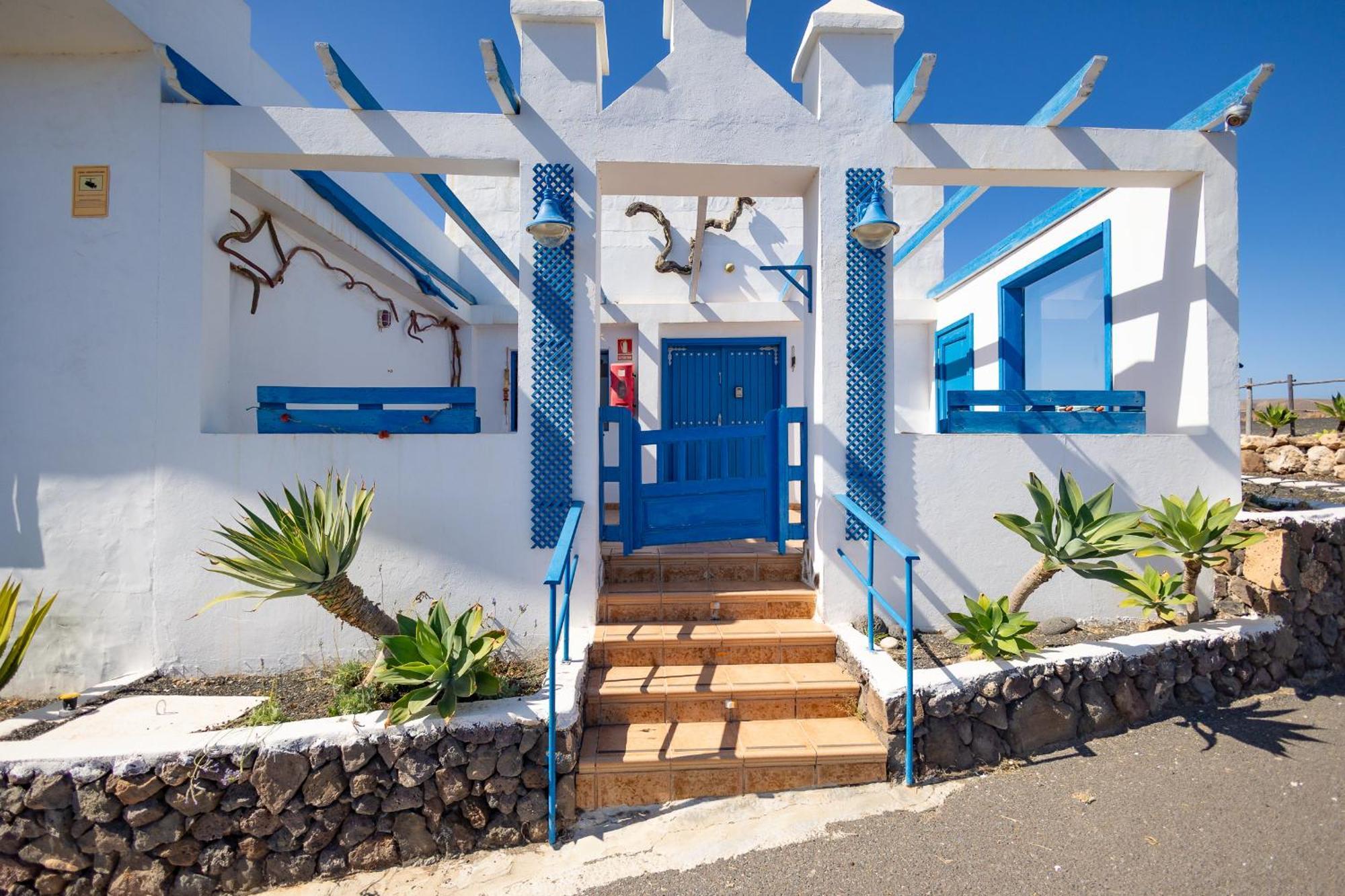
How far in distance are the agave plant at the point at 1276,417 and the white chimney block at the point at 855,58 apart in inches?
327

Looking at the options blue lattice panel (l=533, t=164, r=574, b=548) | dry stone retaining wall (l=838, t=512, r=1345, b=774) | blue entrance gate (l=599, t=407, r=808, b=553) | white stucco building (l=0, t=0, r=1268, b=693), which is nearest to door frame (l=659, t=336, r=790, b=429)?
white stucco building (l=0, t=0, r=1268, b=693)

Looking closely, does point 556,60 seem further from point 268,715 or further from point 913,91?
point 268,715

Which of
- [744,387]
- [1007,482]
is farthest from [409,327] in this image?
[1007,482]

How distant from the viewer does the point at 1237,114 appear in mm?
4254

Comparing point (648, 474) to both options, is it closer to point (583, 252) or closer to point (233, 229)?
point (583, 252)

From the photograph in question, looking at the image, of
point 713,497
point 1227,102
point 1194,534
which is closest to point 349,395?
point 713,497

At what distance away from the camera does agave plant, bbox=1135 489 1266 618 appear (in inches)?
151

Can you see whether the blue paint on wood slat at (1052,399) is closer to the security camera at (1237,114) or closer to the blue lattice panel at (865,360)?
the blue lattice panel at (865,360)

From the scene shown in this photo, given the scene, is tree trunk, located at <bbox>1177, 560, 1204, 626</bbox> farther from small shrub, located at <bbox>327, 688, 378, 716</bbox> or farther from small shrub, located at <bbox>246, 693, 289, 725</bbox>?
small shrub, located at <bbox>246, 693, 289, 725</bbox>

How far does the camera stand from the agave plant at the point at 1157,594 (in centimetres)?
384

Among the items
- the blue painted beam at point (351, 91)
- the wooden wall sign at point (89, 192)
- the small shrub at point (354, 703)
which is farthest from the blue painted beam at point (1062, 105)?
the wooden wall sign at point (89, 192)

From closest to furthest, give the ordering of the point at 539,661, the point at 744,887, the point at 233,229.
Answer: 1. the point at 744,887
2. the point at 539,661
3. the point at 233,229

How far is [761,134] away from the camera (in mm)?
4176

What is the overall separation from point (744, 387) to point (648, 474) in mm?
1565
